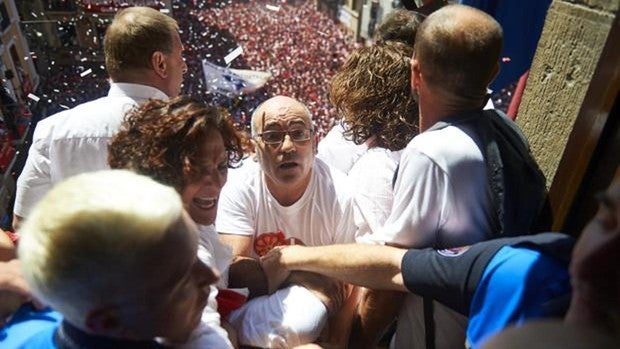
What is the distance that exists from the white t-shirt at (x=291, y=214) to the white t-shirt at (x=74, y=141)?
2.39ft

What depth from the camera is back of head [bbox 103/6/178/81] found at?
2.39m

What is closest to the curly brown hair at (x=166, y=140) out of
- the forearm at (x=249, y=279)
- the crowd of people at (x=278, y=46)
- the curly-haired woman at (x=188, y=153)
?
the curly-haired woman at (x=188, y=153)

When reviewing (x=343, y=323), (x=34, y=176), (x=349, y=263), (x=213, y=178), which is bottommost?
(x=343, y=323)

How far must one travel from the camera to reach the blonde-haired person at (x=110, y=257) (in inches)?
33.2

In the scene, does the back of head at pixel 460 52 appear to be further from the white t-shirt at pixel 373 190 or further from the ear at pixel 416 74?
the white t-shirt at pixel 373 190

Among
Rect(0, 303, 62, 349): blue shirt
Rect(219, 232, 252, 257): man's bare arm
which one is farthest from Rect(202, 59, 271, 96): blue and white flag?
Rect(0, 303, 62, 349): blue shirt

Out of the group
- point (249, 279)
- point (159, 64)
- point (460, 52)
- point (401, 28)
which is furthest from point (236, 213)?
point (401, 28)

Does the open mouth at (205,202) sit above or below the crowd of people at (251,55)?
above

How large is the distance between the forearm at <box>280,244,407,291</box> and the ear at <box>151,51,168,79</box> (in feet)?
4.48

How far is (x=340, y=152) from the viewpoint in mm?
2762

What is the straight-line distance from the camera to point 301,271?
1.84 m

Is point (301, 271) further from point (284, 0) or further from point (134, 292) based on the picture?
point (284, 0)

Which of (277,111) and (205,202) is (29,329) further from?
(277,111)

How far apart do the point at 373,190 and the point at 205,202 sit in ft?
2.52
